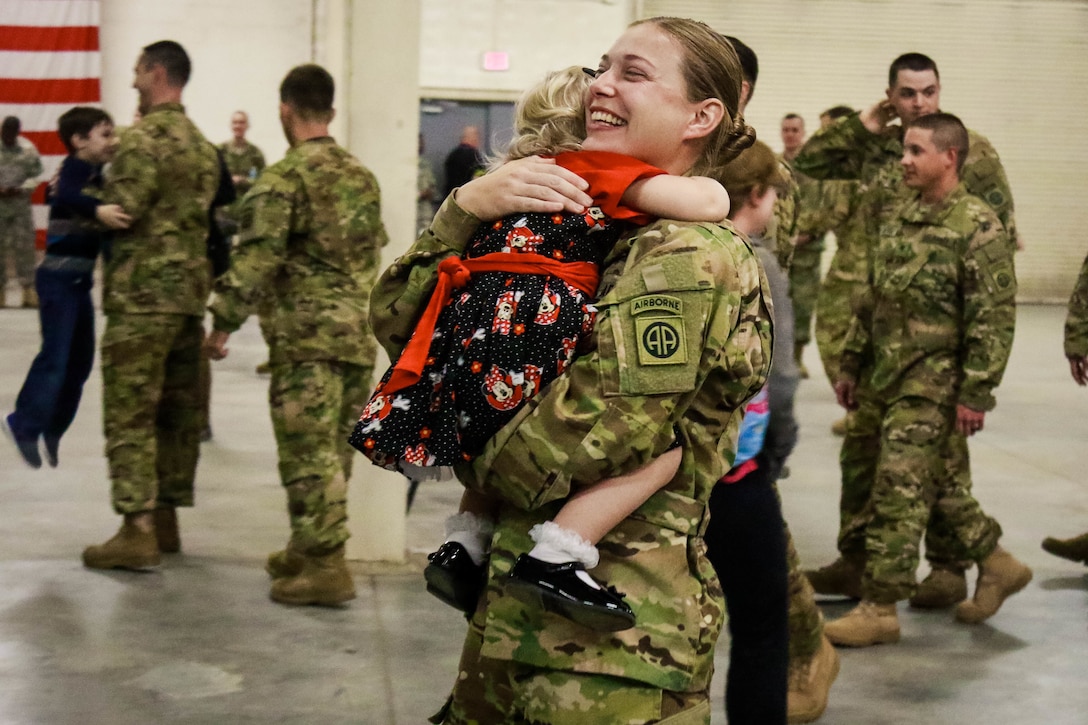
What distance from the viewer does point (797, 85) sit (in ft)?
54.5

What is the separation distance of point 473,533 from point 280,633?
270 cm

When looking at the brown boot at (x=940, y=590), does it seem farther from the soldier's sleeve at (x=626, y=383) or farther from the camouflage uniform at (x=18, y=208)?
the camouflage uniform at (x=18, y=208)

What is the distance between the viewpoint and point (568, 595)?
5.55 feet

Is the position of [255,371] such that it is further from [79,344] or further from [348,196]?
[348,196]

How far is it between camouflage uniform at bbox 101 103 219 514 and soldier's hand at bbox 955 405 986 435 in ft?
9.42

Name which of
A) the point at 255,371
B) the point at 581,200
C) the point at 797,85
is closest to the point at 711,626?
the point at 581,200

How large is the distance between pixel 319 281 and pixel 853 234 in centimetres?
404

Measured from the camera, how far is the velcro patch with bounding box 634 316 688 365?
171 centimetres

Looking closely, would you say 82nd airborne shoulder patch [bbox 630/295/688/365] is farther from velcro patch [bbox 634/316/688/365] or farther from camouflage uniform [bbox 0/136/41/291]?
camouflage uniform [bbox 0/136/41/291]

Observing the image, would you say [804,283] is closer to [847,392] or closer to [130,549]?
[847,392]

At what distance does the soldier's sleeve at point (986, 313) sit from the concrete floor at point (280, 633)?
0.93 meters

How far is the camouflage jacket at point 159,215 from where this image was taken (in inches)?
195

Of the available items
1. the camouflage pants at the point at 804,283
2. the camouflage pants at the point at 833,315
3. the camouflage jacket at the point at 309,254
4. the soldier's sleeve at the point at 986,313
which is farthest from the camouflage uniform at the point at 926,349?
the camouflage pants at the point at 804,283

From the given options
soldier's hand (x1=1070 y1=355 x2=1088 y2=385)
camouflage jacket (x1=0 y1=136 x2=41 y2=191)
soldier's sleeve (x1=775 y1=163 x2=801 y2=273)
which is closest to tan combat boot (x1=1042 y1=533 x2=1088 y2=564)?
soldier's hand (x1=1070 y1=355 x2=1088 y2=385)
